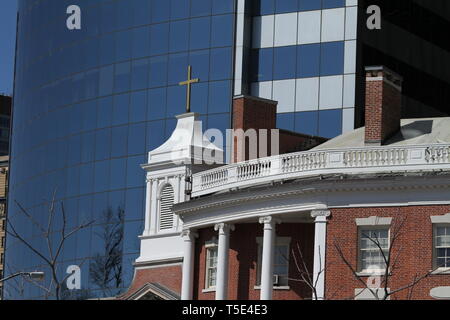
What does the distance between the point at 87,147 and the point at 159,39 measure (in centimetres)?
941

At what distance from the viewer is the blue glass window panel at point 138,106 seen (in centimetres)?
9193

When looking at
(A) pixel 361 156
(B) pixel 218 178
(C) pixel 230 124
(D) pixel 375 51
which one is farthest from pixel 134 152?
(A) pixel 361 156

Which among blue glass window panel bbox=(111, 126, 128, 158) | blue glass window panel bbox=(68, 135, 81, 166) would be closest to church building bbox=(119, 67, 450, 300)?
blue glass window panel bbox=(111, 126, 128, 158)

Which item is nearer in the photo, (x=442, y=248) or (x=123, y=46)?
(x=442, y=248)

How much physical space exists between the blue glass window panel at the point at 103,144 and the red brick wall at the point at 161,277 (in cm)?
3557

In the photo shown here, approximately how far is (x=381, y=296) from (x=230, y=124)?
1626 inches

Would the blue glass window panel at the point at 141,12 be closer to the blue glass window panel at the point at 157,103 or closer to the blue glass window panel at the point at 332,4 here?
the blue glass window panel at the point at 157,103

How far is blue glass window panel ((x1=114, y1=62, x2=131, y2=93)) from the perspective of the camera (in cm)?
9375

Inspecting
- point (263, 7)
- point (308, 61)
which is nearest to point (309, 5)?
point (263, 7)

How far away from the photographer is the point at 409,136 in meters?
51.2

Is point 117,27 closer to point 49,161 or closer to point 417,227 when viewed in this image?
point 49,161

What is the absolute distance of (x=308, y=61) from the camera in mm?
86125

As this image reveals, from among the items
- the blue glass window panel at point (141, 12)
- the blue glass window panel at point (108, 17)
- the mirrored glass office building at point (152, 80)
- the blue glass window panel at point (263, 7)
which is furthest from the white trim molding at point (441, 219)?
the blue glass window panel at point (108, 17)

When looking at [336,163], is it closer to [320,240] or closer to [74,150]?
[320,240]
